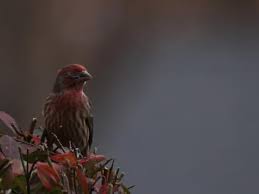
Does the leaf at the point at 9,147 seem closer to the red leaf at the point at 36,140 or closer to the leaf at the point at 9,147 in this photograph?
the leaf at the point at 9,147

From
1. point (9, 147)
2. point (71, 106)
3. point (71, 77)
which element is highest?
point (9, 147)

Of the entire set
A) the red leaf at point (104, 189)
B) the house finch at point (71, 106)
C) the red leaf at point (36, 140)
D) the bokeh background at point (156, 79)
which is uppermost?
the red leaf at point (36, 140)

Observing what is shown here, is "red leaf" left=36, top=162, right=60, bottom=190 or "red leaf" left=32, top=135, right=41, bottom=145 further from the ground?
"red leaf" left=36, top=162, right=60, bottom=190

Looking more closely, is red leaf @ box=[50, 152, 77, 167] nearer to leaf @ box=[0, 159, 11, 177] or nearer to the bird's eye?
leaf @ box=[0, 159, 11, 177]

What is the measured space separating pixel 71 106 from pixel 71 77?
0.69 feet

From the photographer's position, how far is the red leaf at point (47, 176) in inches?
109

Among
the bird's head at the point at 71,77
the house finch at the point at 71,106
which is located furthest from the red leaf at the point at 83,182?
the bird's head at the point at 71,77

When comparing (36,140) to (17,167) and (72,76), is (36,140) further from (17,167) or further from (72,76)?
(72,76)

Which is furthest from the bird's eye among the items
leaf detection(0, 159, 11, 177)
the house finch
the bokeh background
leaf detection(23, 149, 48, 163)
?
the bokeh background

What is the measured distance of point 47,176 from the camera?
2.79 meters

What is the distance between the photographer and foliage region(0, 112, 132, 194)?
2770mm

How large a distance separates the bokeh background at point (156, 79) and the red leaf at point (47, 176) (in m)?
8.20

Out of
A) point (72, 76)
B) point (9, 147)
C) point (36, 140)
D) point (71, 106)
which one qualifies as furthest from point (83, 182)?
point (71, 106)

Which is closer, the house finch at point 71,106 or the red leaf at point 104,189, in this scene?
the red leaf at point 104,189
